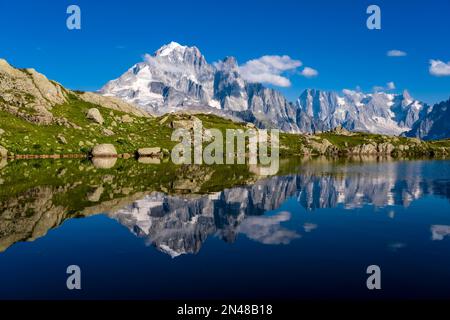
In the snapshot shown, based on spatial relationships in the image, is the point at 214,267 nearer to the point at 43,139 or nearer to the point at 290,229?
the point at 290,229

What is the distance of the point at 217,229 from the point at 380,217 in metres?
21.4

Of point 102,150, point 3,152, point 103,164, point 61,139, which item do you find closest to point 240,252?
point 103,164

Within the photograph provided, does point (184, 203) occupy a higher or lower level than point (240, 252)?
higher

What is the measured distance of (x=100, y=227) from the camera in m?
45.2

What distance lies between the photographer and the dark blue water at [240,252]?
85.4ft

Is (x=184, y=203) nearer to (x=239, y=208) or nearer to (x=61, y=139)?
(x=239, y=208)

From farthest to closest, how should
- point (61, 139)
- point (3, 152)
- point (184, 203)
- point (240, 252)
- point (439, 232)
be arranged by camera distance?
point (61, 139) < point (3, 152) < point (184, 203) < point (439, 232) < point (240, 252)

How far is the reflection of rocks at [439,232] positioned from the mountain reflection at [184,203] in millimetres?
103

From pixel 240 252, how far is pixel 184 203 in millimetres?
27021

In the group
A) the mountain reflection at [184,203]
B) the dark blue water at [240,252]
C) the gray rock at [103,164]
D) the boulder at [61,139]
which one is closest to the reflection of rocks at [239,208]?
the mountain reflection at [184,203]

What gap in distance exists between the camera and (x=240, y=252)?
3509cm

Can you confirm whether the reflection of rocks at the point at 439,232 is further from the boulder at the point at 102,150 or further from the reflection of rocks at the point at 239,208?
the boulder at the point at 102,150
